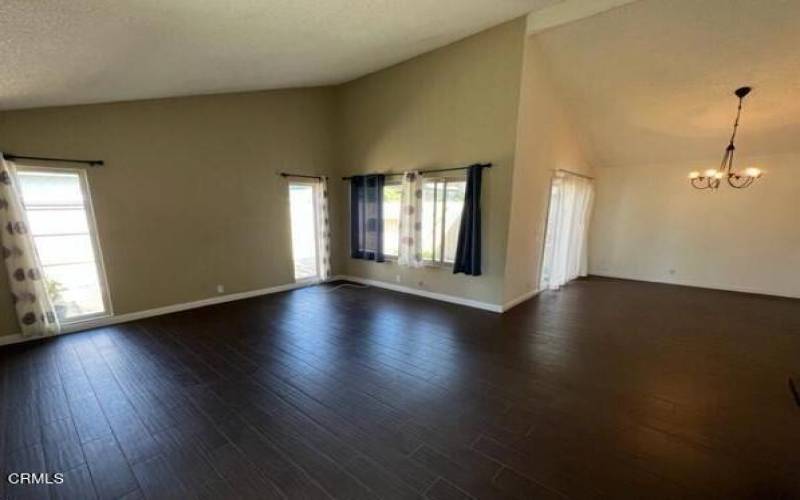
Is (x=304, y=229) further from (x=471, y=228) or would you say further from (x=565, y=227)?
(x=565, y=227)

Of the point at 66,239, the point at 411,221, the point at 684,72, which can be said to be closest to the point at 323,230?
the point at 411,221

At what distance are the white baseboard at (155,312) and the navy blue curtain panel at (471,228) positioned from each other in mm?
3068

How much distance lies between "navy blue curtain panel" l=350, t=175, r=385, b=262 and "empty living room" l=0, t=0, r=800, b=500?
69mm

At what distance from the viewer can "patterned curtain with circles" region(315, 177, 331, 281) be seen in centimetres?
580

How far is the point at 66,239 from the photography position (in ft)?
11.6

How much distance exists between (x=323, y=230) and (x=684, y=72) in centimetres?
571

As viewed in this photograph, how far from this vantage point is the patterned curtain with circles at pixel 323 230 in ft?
19.0

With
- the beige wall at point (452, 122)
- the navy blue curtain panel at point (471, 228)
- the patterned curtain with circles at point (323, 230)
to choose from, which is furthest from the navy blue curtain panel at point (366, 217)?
the navy blue curtain panel at point (471, 228)

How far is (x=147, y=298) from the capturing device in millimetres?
4051

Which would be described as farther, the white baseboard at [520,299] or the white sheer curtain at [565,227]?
the white sheer curtain at [565,227]

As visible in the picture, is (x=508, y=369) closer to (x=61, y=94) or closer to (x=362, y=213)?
(x=362, y=213)

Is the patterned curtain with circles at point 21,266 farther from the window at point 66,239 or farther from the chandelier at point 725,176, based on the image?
the chandelier at point 725,176

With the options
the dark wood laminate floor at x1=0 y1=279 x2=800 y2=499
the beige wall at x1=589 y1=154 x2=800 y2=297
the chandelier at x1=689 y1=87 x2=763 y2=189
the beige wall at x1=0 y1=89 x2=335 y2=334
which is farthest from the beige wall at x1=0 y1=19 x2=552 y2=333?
the beige wall at x1=589 y1=154 x2=800 y2=297

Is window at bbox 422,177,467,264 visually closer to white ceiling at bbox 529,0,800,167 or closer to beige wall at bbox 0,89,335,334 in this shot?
white ceiling at bbox 529,0,800,167
